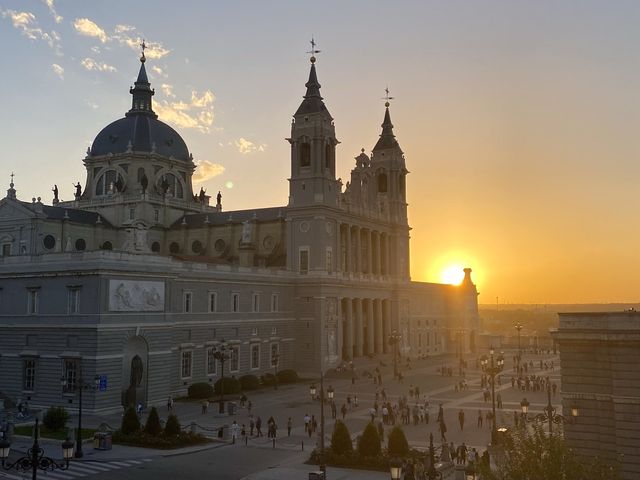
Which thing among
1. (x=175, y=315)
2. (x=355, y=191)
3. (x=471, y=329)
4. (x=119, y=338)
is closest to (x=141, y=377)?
(x=119, y=338)

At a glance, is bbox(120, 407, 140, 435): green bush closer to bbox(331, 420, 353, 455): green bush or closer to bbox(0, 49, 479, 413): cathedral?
bbox(0, 49, 479, 413): cathedral

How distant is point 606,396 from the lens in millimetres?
29500

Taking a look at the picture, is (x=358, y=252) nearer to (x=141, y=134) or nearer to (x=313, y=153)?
(x=313, y=153)

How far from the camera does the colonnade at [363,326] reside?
8456 centimetres

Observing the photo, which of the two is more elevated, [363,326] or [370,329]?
[363,326]

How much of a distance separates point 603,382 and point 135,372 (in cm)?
3404

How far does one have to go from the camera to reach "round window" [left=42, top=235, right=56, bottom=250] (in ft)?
252

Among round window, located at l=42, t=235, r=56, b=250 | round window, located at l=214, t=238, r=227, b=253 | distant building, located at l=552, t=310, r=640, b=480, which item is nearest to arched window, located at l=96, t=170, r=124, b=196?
round window, located at l=42, t=235, r=56, b=250

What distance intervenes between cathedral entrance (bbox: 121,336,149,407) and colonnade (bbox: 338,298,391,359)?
3343cm

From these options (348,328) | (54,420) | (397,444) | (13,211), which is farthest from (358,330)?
(397,444)

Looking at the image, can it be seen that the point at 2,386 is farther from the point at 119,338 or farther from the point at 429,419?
the point at 429,419

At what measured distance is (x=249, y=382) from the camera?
207 ft

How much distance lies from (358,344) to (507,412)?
1483 inches

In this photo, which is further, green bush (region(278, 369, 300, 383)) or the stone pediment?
the stone pediment
